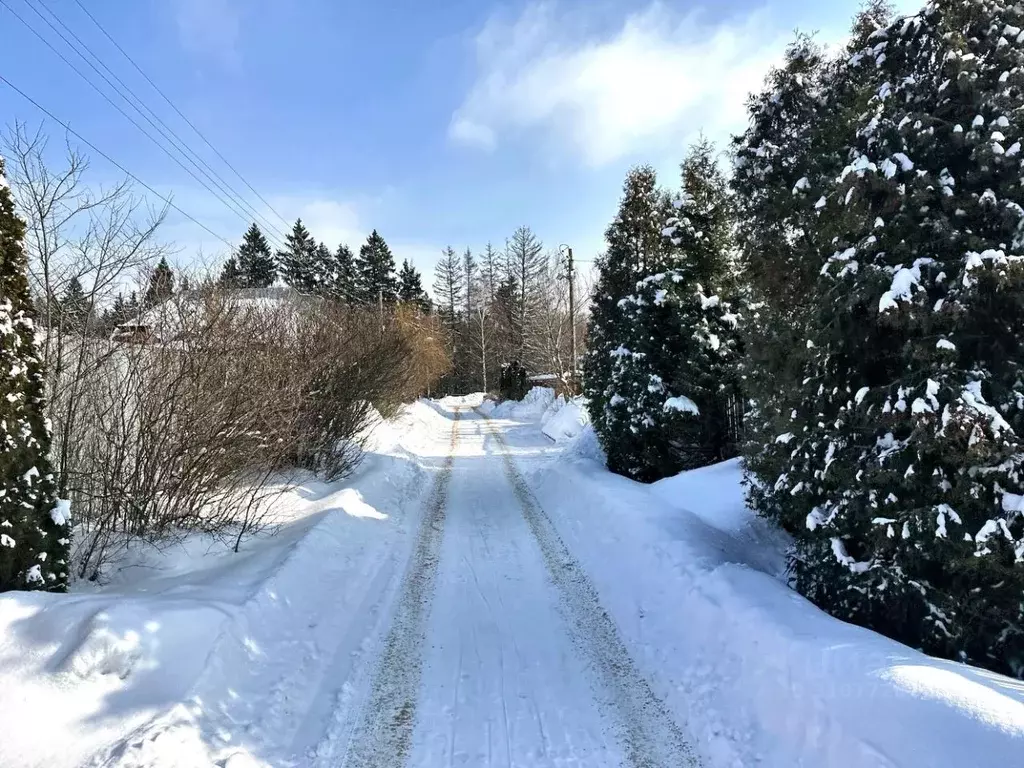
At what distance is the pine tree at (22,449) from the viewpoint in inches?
176

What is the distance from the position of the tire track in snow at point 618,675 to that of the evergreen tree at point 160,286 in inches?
231

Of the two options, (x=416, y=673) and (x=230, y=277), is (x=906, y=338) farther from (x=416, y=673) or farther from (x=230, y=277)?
(x=230, y=277)

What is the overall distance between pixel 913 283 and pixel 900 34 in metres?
2.58

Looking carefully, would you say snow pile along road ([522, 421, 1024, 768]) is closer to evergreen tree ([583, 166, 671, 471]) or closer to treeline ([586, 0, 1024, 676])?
treeline ([586, 0, 1024, 676])

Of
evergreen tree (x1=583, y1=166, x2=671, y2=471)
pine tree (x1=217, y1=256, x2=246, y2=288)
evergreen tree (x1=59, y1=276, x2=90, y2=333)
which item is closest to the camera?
evergreen tree (x1=59, y1=276, x2=90, y2=333)

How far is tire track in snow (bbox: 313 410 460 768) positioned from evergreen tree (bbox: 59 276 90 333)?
14.7 feet

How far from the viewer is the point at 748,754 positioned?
3.76 m

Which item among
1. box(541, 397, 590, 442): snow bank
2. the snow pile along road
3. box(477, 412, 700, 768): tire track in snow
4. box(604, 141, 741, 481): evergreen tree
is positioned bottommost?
box(477, 412, 700, 768): tire track in snow

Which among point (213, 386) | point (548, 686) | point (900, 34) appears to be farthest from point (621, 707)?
point (900, 34)

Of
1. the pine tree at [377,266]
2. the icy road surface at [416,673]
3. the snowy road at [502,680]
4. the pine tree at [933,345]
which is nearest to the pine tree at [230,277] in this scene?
the icy road surface at [416,673]

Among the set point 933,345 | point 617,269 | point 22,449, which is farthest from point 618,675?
point 617,269

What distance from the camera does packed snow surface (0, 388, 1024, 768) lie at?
11.5 ft

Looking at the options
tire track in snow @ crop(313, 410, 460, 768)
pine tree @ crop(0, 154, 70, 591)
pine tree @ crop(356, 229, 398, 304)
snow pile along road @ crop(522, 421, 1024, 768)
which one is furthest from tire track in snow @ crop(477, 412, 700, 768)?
pine tree @ crop(356, 229, 398, 304)

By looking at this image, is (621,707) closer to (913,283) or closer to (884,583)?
(884,583)
